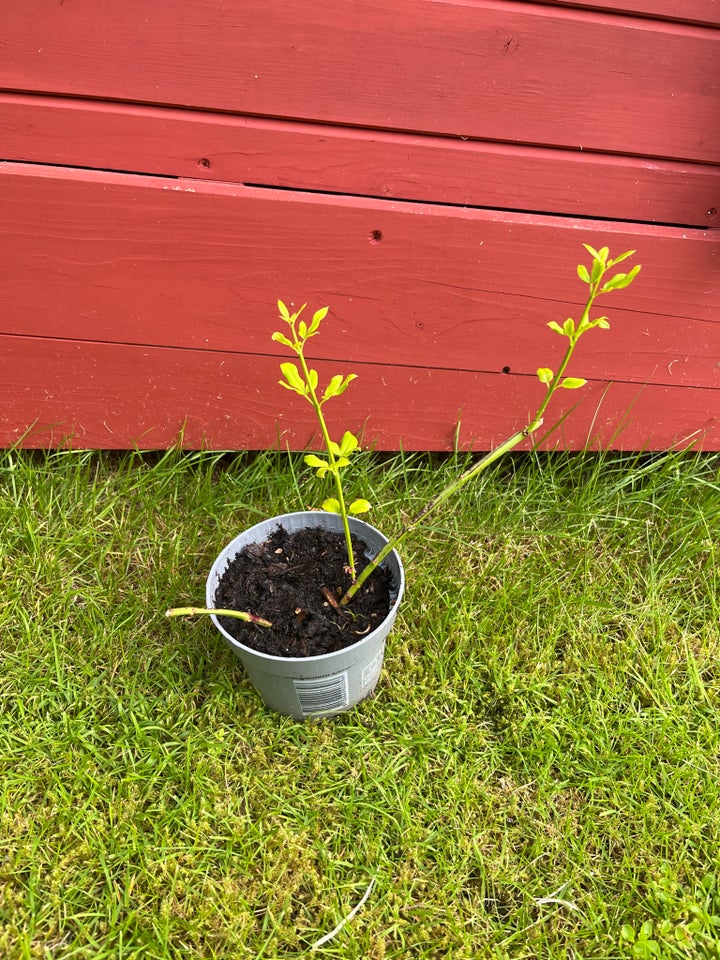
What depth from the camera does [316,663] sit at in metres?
1.35

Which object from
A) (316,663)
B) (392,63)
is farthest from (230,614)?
(392,63)

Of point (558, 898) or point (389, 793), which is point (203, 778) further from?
point (558, 898)

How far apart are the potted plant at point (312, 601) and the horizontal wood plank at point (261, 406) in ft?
1.48

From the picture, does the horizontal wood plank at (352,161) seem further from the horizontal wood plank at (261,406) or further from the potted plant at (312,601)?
the horizontal wood plank at (261,406)

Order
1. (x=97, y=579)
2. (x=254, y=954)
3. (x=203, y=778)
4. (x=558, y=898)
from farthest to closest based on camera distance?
(x=97, y=579)
(x=203, y=778)
(x=558, y=898)
(x=254, y=954)

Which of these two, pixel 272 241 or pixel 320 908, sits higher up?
pixel 272 241

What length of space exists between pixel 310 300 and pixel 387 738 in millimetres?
1146

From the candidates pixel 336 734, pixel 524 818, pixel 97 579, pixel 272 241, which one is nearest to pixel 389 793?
pixel 336 734

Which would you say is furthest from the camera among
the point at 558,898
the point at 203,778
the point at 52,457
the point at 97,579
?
the point at 52,457

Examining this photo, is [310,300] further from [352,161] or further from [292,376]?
[292,376]

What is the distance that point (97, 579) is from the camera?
183 cm

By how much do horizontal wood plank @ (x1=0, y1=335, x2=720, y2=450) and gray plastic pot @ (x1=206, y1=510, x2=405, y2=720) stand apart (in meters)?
0.47

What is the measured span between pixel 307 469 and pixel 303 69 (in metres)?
1.07

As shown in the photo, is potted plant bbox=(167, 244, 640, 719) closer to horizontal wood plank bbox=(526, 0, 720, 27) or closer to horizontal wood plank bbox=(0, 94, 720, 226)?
horizontal wood plank bbox=(0, 94, 720, 226)
